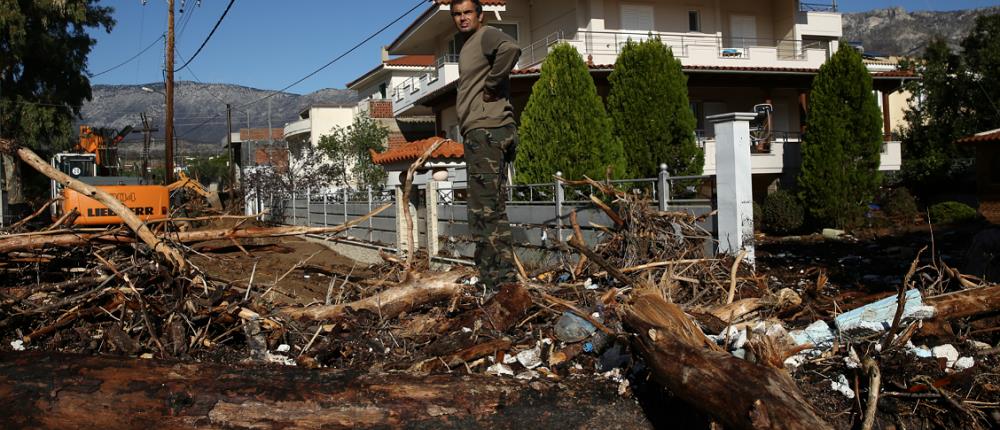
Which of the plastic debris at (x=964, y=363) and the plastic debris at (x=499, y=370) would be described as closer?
the plastic debris at (x=964, y=363)

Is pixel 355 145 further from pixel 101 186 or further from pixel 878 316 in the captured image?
pixel 878 316

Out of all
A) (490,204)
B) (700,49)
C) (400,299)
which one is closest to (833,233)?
(700,49)

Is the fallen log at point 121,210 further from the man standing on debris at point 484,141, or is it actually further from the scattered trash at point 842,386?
the scattered trash at point 842,386

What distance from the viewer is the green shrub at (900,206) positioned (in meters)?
17.8

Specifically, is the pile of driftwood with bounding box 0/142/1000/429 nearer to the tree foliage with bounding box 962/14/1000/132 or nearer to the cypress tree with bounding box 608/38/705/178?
the cypress tree with bounding box 608/38/705/178

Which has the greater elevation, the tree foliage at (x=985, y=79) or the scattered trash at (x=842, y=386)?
the tree foliage at (x=985, y=79)

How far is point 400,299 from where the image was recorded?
18.6 ft

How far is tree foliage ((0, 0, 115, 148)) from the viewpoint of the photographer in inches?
1117

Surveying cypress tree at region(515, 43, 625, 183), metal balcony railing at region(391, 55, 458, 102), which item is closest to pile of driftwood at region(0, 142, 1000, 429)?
cypress tree at region(515, 43, 625, 183)

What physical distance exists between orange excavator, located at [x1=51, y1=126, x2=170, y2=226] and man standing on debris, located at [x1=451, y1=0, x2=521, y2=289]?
413 cm

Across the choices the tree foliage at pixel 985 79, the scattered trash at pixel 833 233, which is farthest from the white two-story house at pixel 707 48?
the tree foliage at pixel 985 79

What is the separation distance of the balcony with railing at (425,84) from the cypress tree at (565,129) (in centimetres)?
517

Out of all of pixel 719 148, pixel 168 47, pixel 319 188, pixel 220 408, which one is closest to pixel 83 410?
pixel 220 408

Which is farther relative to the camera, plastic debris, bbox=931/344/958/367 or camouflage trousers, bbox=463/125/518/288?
camouflage trousers, bbox=463/125/518/288
